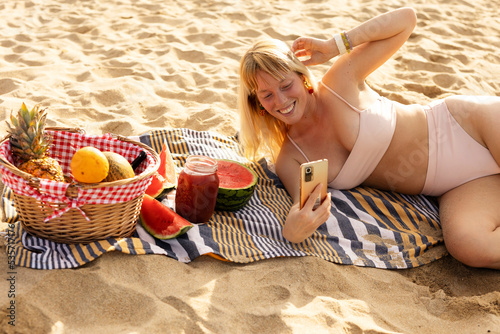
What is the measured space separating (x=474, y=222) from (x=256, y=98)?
1625mm

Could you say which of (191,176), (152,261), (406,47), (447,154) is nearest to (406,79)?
(406,47)

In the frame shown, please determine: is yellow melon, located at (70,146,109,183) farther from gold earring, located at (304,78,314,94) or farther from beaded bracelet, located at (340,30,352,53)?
beaded bracelet, located at (340,30,352,53)

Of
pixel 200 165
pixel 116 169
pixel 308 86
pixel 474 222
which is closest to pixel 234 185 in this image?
pixel 200 165

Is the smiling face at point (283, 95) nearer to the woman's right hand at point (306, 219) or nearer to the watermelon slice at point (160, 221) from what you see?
the woman's right hand at point (306, 219)

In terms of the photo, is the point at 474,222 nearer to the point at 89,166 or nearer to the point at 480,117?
the point at 480,117

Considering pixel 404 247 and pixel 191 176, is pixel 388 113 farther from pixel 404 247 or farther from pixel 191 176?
pixel 191 176

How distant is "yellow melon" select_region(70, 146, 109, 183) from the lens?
225 centimetres

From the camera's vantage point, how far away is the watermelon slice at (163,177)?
3.02 meters

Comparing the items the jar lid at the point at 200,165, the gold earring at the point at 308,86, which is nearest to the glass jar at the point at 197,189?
the jar lid at the point at 200,165

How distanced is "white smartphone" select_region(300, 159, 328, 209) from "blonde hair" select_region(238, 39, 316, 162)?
717 mm

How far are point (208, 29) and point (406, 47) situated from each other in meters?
2.59

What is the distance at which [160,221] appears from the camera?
2.72 m

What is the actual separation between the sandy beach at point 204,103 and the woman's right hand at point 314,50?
1.13 meters

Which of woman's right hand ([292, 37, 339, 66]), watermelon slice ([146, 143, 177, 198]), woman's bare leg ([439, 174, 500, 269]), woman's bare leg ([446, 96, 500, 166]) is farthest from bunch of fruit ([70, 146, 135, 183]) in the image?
woman's bare leg ([446, 96, 500, 166])
